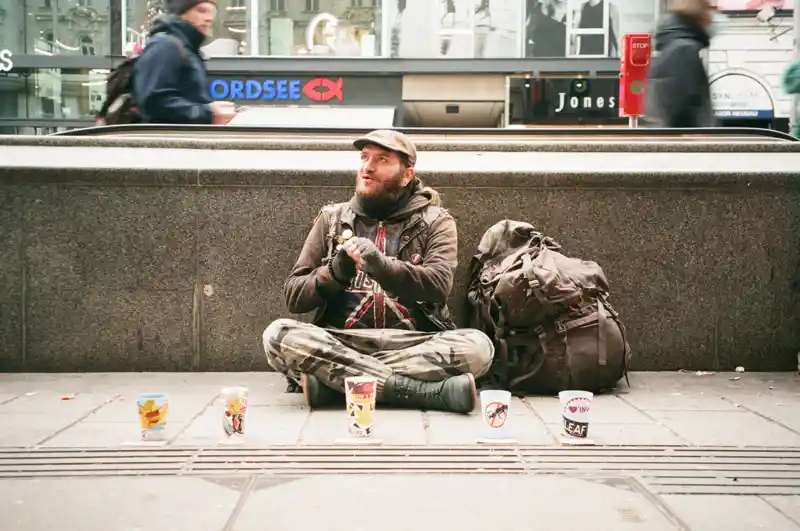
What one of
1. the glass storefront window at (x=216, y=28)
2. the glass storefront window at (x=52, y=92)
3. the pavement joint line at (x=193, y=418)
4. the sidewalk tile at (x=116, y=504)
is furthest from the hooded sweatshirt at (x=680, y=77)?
the glass storefront window at (x=52, y=92)

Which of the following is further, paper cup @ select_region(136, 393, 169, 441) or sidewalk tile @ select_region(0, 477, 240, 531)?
paper cup @ select_region(136, 393, 169, 441)

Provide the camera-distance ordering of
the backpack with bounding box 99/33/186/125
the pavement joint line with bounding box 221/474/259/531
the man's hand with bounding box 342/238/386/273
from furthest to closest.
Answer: the backpack with bounding box 99/33/186/125, the man's hand with bounding box 342/238/386/273, the pavement joint line with bounding box 221/474/259/531

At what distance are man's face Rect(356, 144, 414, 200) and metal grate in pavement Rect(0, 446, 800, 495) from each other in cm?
156

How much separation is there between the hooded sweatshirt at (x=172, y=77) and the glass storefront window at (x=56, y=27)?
1105 cm

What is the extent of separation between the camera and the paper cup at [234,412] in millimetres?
3723

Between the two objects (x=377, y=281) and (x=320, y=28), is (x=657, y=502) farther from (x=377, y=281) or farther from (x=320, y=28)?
(x=320, y=28)

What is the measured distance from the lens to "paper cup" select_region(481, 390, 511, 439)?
12.3 ft

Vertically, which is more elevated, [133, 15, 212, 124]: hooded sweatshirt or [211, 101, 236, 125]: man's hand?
[133, 15, 212, 124]: hooded sweatshirt

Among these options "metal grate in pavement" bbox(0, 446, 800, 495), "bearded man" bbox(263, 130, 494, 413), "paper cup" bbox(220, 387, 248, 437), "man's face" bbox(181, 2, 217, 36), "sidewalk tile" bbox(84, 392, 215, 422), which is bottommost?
"sidewalk tile" bbox(84, 392, 215, 422)

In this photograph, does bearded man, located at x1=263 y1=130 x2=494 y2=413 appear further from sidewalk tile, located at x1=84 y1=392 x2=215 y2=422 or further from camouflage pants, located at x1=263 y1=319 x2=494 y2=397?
sidewalk tile, located at x1=84 y1=392 x2=215 y2=422

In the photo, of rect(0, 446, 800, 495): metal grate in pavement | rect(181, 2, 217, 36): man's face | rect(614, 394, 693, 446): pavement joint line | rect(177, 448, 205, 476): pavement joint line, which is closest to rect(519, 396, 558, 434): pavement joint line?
rect(0, 446, 800, 495): metal grate in pavement

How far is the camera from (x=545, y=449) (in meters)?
3.69

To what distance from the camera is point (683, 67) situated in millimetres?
6254

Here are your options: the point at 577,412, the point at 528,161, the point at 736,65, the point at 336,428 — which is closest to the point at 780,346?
the point at 528,161
